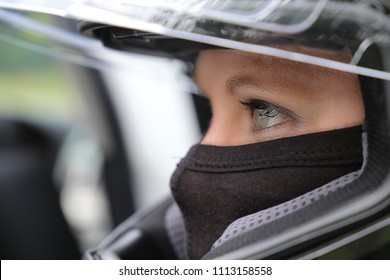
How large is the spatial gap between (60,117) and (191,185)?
165 centimetres

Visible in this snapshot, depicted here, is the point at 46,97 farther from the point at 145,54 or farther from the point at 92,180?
the point at 145,54

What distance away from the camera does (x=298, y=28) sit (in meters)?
0.72

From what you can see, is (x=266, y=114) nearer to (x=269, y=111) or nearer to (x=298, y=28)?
(x=269, y=111)

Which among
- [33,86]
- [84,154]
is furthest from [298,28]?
[33,86]

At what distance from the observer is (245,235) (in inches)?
32.6

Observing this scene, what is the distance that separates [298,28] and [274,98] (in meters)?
0.16

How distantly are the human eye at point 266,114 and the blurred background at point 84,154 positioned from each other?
79cm

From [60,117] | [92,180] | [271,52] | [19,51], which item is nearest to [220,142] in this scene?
[271,52]

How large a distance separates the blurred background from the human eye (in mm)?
792

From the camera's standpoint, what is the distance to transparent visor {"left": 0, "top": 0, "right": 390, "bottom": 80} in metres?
0.72

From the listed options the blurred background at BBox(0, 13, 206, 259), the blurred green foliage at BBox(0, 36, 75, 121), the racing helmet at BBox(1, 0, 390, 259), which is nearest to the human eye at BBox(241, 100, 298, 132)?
the racing helmet at BBox(1, 0, 390, 259)

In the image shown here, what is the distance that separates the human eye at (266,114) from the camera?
2.88ft

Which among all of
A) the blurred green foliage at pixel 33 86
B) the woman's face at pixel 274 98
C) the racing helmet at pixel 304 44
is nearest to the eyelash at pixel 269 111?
the woman's face at pixel 274 98

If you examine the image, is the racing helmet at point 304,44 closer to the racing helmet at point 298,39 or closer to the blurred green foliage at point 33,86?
the racing helmet at point 298,39
